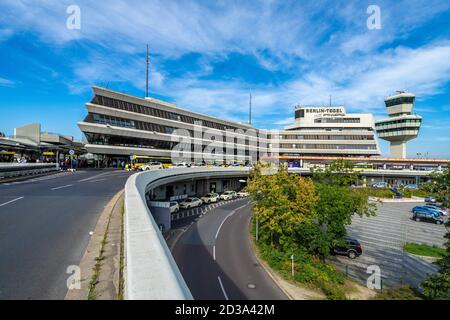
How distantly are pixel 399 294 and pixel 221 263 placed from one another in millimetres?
11841

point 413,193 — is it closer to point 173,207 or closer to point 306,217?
point 306,217

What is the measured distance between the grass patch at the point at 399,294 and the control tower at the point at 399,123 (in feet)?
247

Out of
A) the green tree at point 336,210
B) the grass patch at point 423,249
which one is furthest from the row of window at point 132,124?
the grass patch at point 423,249

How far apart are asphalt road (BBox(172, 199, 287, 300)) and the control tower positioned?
72.7 meters

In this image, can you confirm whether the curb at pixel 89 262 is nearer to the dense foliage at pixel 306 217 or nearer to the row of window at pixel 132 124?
the dense foliage at pixel 306 217

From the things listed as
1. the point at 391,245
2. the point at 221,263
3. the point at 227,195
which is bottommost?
the point at 391,245

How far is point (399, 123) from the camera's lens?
243 feet

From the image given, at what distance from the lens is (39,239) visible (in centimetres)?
632

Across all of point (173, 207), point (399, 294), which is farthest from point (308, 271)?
point (173, 207)

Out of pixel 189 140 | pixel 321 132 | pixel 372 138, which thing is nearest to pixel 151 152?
pixel 189 140

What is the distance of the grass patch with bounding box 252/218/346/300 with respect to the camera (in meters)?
14.9

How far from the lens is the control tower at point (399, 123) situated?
72.4 meters

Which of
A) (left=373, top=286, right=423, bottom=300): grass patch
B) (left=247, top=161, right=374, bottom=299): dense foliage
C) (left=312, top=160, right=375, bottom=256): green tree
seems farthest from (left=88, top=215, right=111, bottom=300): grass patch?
(left=312, top=160, right=375, bottom=256): green tree

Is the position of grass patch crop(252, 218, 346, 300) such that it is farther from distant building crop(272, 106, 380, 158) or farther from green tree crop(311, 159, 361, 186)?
distant building crop(272, 106, 380, 158)
